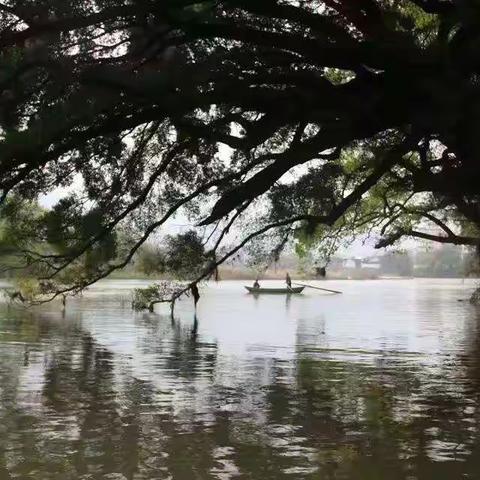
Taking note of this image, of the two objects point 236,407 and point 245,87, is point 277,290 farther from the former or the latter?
point 245,87

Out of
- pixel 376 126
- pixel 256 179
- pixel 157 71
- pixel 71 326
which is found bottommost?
pixel 71 326

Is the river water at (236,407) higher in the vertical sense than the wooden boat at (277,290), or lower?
lower

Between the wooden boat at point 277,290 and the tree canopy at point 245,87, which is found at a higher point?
the tree canopy at point 245,87

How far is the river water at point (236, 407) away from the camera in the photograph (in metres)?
5.52

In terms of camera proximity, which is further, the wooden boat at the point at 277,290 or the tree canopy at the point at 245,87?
the wooden boat at the point at 277,290

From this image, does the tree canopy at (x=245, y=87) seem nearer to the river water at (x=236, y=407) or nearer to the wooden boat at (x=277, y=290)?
the river water at (x=236, y=407)

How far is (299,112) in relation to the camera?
620 centimetres

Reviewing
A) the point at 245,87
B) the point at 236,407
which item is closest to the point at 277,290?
the point at 236,407

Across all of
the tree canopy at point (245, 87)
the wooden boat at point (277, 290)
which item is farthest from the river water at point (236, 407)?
the wooden boat at point (277, 290)

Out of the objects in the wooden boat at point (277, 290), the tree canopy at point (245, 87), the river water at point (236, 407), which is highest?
the tree canopy at point (245, 87)

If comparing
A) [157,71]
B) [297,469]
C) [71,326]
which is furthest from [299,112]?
[71,326]

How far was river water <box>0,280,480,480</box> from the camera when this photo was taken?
5.52 meters

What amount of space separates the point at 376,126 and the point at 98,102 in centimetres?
224

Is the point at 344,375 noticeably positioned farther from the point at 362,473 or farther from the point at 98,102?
the point at 98,102
